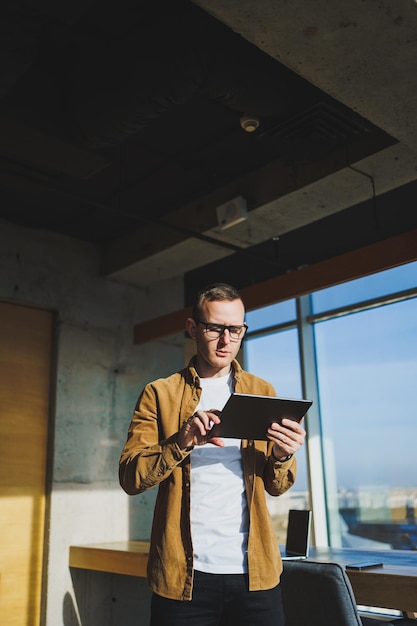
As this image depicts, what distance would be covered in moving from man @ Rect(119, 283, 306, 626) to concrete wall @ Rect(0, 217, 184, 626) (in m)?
3.19

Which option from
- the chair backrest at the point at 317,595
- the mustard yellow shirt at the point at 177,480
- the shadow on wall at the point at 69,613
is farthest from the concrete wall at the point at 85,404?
the mustard yellow shirt at the point at 177,480

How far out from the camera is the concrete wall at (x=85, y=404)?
4.48 metres

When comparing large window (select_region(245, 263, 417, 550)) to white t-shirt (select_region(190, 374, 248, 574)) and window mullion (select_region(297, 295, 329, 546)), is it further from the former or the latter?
white t-shirt (select_region(190, 374, 248, 574))

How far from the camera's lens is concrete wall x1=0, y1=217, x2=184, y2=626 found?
448cm

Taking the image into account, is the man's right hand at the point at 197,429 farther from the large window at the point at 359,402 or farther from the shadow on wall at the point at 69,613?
the large window at the point at 359,402

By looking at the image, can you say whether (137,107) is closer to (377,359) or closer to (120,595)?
(120,595)

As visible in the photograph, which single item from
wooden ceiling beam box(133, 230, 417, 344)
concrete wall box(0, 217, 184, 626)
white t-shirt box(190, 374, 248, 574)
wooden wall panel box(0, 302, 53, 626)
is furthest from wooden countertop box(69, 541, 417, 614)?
wooden ceiling beam box(133, 230, 417, 344)

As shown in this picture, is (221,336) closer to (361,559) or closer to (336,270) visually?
(361,559)

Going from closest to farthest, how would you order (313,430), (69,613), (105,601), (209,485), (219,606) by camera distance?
(219,606)
(209,485)
(69,613)
(105,601)
(313,430)

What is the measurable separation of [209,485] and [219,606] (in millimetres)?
273

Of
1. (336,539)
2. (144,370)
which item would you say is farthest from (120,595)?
(336,539)

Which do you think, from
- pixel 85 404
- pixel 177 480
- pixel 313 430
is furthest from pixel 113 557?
pixel 313 430

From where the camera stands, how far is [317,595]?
6.82ft

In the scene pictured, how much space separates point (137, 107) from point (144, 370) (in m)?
2.82
